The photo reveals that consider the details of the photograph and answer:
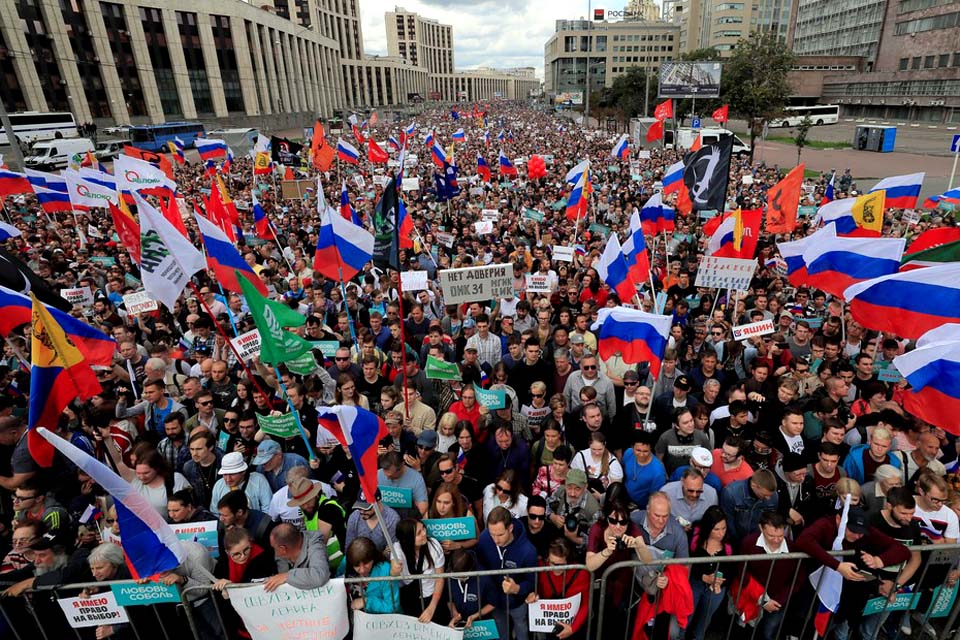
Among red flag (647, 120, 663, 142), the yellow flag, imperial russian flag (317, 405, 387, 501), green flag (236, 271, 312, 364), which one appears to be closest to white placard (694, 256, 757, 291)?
the yellow flag

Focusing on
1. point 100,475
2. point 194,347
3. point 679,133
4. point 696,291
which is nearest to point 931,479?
point 100,475

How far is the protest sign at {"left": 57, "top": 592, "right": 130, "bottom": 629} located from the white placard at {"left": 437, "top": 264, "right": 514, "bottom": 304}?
5.18 metres

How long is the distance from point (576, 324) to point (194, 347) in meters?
6.07

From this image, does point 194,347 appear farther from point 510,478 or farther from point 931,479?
point 931,479

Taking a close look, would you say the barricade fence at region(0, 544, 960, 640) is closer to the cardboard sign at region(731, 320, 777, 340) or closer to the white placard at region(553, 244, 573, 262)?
the cardboard sign at region(731, 320, 777, 340)

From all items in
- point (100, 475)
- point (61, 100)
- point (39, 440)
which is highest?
point (61, 100)

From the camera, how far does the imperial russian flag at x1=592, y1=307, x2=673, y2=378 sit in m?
5.81

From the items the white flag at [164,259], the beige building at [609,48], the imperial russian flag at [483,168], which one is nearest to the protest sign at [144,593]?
the white flag at [164,259]

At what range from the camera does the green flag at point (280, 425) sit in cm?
532

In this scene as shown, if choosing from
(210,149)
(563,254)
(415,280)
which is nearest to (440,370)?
(415,280)

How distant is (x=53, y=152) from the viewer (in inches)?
1367

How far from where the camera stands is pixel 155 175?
1372 cm

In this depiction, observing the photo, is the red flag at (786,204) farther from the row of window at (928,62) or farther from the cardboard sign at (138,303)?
the row of window at (928,62)

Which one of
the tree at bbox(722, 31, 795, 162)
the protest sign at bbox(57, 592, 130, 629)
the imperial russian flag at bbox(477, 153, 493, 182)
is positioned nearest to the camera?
the protest sign at bbox(57, 592, 130, 629)
